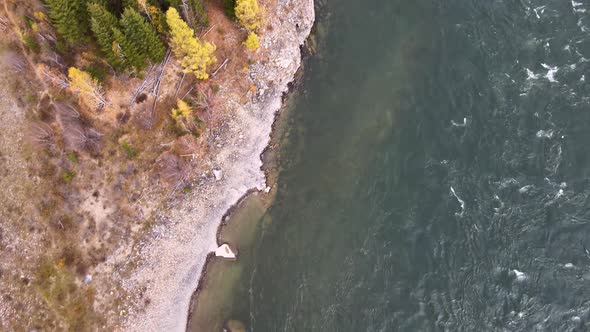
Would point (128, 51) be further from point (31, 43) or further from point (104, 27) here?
point (31, 43)

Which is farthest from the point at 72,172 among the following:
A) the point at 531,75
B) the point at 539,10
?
the point at 539,10

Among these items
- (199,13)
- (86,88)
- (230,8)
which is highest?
(199,13)

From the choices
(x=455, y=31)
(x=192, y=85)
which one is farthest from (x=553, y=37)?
(x=192, y=85)

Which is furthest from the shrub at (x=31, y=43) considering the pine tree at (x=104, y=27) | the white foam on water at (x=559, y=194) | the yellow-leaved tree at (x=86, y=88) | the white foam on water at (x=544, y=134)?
the white foam on water at (x=559, y=194)

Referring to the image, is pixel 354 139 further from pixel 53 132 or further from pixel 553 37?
pixel 53 132

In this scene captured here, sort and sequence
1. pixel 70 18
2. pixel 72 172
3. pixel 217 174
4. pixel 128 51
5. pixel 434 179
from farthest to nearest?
pixel 217 174 → pixel 434 179 → pixel 72 172 → pixel 128 51 → pixel 70 18

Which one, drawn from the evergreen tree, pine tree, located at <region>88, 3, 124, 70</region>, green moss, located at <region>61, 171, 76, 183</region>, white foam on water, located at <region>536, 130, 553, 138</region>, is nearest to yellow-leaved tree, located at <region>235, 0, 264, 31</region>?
the evergreen tree

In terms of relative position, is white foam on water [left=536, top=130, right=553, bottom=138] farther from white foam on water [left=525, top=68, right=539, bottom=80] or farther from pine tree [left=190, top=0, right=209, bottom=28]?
pine tree [left=190, top=0, right=209, bottom=28]
